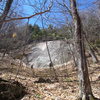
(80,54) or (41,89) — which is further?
Answer: (41,89)

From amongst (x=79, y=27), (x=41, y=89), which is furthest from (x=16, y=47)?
(x=79, y=27)

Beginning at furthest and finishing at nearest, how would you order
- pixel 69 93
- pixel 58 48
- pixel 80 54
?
pixel 58 48 < pixel 69 93 < pixel 80 54

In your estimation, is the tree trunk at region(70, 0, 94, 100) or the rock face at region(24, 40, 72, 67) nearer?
the tree trunk at region(70, 0, 94, 100)

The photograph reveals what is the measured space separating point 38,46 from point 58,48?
2758mm

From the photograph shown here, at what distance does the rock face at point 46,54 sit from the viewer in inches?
509

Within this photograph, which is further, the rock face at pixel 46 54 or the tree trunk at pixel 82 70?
the rock face at pixel 46 54

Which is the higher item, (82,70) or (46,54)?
(82,70)

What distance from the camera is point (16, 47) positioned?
49.3 ft

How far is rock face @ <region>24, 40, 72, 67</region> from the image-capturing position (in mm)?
→ 12930

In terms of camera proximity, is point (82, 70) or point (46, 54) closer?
point (82, 70)

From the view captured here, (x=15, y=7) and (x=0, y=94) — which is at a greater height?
(x=15, y=7)

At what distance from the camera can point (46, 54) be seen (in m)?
14.2

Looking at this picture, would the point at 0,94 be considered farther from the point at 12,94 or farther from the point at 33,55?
the point at 33,55

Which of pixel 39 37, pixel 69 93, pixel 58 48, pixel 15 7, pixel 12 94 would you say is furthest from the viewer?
pixel 39 37
